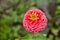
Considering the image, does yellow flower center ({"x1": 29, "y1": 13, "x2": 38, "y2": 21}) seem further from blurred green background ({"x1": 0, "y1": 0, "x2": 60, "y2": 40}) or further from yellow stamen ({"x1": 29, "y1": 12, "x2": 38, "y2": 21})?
blurred green background ({"x1": 0, "y1": 0, "x2": 60, "y2": 40})

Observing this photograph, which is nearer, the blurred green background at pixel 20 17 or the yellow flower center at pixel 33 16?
the yellow flower center at pixel 33 16

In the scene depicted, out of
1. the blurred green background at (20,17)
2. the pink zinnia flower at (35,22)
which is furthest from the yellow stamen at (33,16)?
the blurred green background at (20,17)

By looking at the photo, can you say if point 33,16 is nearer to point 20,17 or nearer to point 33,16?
point 33,16

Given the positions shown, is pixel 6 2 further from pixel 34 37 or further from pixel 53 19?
pixel 34 37

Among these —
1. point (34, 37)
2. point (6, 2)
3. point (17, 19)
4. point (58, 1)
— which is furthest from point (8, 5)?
point (34, 37)

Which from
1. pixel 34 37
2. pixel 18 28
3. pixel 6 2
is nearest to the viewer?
pixel 34 37

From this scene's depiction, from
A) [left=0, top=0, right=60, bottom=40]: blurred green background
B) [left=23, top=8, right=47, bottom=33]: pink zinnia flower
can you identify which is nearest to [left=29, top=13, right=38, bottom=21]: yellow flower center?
[left=23, top=8, right=47, bottom=33]: pink zinnia flower

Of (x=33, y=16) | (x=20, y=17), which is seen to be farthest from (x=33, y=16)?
(x=20, y=17)

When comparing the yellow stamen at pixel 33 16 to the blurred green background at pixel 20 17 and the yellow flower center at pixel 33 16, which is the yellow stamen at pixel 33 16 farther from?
the blurred green background at pixel 20 17
